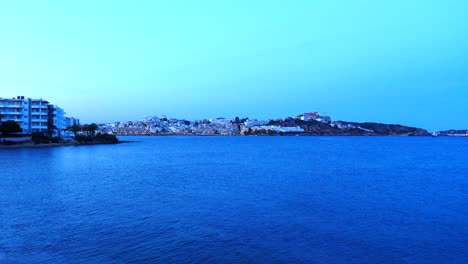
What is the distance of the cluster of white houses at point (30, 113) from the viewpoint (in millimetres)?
68125

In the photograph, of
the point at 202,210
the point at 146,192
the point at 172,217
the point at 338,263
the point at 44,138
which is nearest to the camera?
the point at 338,263

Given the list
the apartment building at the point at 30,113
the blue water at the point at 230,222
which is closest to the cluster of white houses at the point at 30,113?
the apartment building at the point at 30,113

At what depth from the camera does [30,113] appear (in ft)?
233

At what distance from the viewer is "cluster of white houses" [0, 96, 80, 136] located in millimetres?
68125

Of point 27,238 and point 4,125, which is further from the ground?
point 4,125

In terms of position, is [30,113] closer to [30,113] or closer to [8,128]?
[30,113]

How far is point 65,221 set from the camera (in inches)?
482

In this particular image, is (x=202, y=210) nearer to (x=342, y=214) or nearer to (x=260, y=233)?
(x=260, y=233)

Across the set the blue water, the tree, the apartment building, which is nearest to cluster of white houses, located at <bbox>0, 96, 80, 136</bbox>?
the apartment building

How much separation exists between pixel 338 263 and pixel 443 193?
1470 centimetres

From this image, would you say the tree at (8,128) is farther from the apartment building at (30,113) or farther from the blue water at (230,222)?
the blue water at (230,222)

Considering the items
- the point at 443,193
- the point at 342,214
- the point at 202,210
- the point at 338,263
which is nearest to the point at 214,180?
the point at 202,210

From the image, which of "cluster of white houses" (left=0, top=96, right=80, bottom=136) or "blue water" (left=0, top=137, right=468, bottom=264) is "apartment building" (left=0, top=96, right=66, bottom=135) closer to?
"cluster of white houses" (left=0, top=96, right=80, bottom=136)

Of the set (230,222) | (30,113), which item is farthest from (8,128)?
(230,222)
